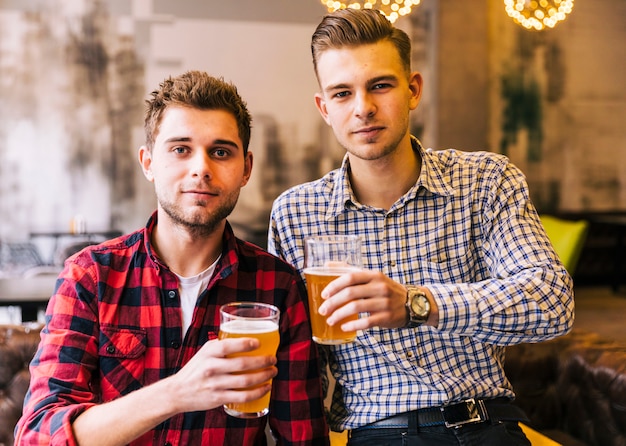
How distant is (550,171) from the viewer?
840cm

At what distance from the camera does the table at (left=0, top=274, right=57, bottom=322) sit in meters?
3.53

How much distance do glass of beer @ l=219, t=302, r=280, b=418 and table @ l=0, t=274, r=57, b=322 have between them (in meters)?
2.54

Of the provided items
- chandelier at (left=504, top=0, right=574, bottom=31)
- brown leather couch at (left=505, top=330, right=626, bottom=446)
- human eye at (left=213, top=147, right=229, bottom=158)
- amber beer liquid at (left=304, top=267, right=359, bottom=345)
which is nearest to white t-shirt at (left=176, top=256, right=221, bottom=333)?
human eye at (left=213, top=147, right=229, bottom=158)

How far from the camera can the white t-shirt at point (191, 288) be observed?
1.70 metres

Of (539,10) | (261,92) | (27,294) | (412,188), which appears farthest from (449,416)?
(261,92)

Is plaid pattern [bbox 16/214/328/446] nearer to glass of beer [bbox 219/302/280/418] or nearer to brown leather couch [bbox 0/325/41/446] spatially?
glass of beer [bbox 219/302/280/418]

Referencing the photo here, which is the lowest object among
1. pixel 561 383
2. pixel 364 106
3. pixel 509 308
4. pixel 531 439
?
pixel 531 439

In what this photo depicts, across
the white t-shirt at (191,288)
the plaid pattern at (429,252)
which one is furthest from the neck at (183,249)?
the plaid pattern at (429,252)

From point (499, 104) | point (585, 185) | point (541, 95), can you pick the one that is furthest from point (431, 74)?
point (585, 185)

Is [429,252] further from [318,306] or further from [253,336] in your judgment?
[253,336]

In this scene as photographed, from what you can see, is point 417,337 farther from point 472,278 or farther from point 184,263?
point 184,263

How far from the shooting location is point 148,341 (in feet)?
5.34

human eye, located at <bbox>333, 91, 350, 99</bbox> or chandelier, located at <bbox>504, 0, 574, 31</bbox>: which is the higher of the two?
chandelier, located at <bbox>504, 0, 574, 31</bbox>

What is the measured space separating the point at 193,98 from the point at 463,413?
3.93 ft
